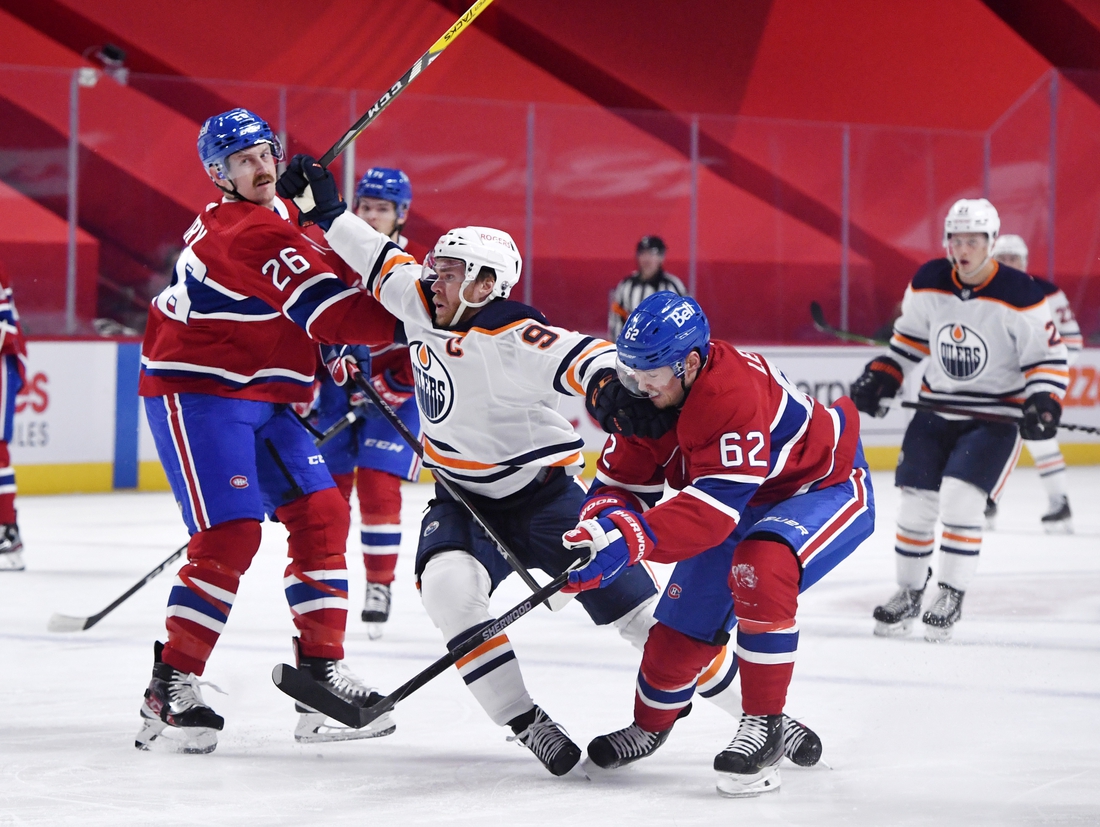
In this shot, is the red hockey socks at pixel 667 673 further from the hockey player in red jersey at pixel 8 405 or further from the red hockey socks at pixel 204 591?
the hockey player in red jersey at pixel 8 405

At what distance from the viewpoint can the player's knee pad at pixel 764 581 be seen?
246 centimetres

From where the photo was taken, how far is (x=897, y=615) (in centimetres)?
399

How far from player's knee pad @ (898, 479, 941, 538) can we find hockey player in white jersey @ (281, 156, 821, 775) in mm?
1490

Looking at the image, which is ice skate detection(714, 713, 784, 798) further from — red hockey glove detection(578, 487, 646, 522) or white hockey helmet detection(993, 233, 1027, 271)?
white hockey helmet detection(993, 233, 1027, 271)

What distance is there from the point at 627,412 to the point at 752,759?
625 mm

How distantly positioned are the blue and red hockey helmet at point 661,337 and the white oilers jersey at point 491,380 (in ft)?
0.39

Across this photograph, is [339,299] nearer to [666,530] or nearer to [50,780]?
[666,530]

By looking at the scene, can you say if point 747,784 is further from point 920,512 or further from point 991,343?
point 991,343

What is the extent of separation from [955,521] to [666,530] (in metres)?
1.91

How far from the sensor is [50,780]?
2.53 metres

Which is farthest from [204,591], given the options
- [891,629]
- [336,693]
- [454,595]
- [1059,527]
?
[1059,527]

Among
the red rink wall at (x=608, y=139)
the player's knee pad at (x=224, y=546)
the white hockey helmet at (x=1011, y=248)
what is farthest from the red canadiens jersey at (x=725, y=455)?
the red rink wall at (x=608, y=139)

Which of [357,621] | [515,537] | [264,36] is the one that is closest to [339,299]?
[515,537]

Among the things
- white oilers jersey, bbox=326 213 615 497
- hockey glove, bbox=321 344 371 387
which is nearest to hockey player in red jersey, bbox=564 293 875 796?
white oilers jersey, bbox=326 213 615 497
